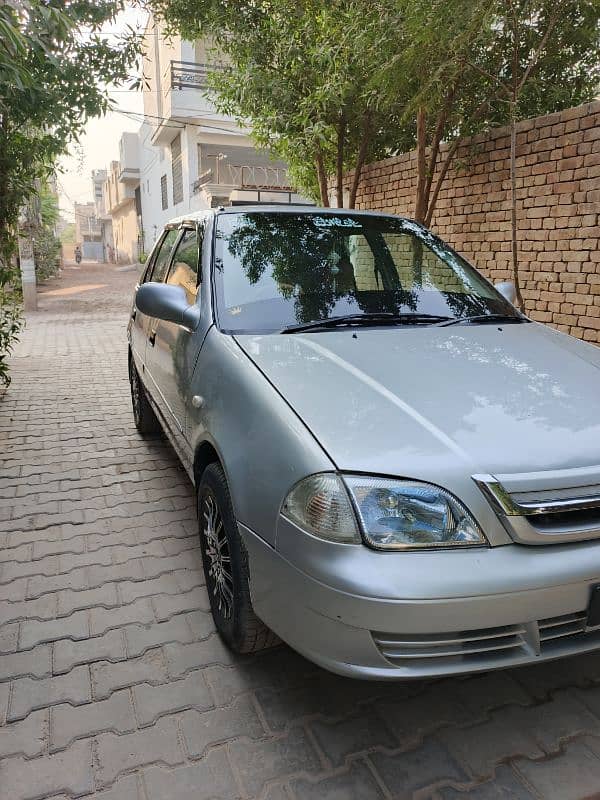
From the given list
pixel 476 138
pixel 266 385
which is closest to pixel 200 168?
pixel 476 138

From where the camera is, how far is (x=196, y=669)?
2.22 m

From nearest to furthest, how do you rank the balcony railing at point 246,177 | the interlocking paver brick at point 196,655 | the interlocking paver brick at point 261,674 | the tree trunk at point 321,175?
the interlocking paver brick at point 261,674
the interlocking paver brick at point 196,655
the tree trunk at point 321,175
the balcony railing at point 246,177

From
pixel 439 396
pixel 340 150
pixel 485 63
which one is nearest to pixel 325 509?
pixel 439 396

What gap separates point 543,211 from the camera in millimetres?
5660

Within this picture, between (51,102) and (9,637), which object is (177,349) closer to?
(9,637)

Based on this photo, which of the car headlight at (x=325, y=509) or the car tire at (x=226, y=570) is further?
the car tire at (x=226, y=570)

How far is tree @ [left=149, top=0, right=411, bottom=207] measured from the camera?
588cm

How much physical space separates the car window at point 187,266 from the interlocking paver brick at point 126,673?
160 cm

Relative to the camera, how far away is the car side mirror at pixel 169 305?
2721 millimetres

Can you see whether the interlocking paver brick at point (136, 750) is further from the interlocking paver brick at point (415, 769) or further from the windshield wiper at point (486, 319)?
the windshield wiper at point (486, 319)

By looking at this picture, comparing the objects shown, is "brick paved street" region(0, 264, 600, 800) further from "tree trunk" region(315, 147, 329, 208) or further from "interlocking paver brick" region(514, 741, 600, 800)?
"tree trunk" region(315, 147, 329, 208)

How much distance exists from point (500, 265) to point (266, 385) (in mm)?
5002

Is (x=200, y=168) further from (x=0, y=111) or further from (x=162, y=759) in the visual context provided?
(x=162, y=759)

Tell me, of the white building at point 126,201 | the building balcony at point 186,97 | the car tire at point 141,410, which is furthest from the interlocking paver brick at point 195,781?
the white building at point 126,201
